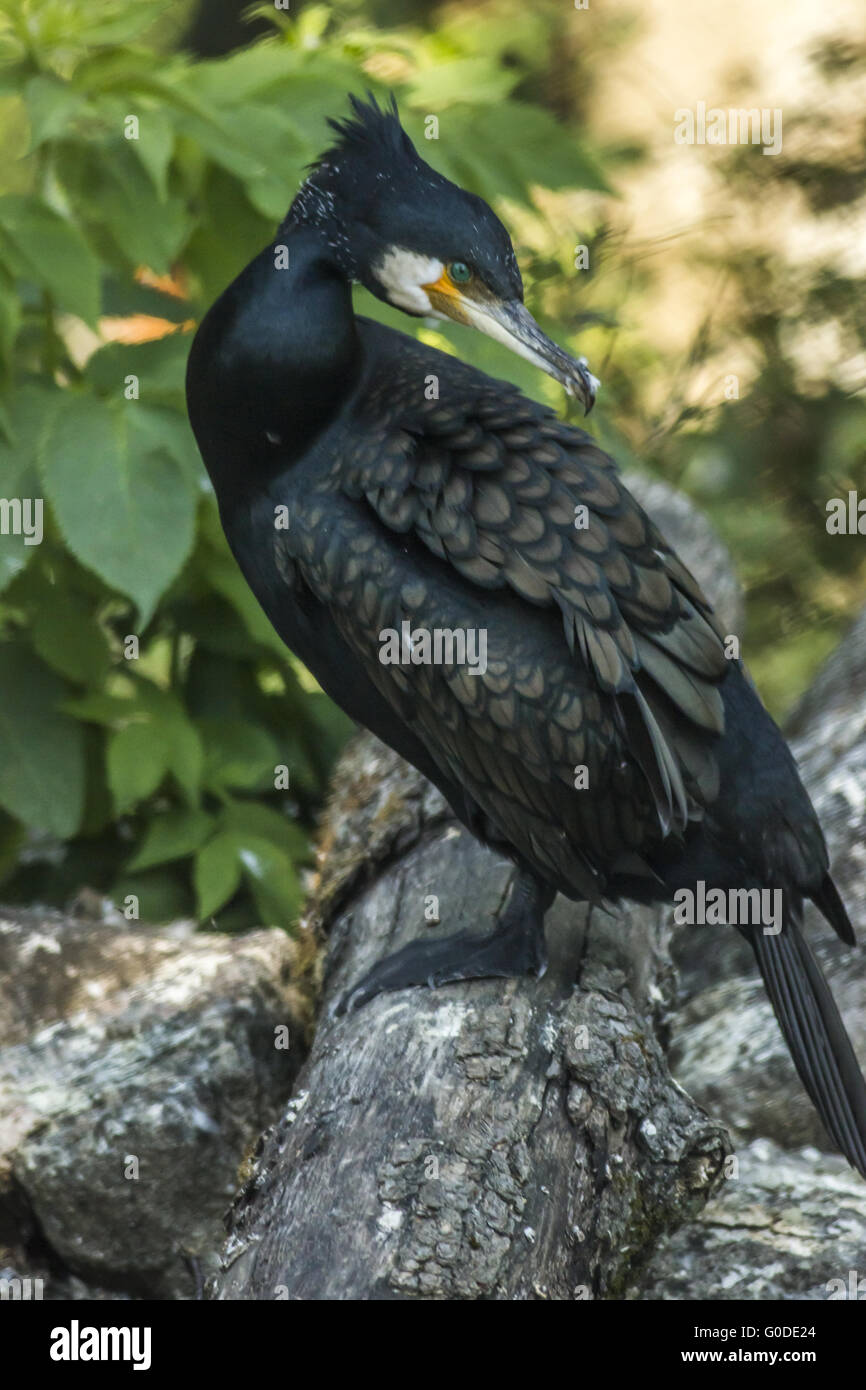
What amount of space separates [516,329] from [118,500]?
3.07 ft

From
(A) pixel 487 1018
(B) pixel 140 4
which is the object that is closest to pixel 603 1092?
(A) pixel 487 1018

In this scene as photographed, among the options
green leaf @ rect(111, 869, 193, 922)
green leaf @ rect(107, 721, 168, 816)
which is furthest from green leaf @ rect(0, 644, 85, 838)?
green leaf @ rect(111, 869, 193, 922)

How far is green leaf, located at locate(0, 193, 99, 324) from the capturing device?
8.96 ft

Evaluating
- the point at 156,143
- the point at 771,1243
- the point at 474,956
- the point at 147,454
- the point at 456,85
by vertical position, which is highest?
the point at 456,85

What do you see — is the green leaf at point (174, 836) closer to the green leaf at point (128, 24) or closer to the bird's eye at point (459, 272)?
the bird's eye at point (459, 272)

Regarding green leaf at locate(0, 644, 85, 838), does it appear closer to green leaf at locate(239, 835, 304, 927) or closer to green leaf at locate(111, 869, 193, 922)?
green leaf at locate(111, 869, 193, 922)

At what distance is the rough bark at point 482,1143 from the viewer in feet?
5.82

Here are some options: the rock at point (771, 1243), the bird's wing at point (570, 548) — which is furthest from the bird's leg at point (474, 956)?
the rock at point (771, 1243)

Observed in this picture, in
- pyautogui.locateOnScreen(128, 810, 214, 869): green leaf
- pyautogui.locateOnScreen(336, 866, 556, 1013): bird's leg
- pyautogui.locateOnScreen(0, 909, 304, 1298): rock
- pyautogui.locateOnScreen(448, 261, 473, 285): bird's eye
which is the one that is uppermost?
pyautogui.locateOnScreen(448, 261, 473, 285): bird's eye

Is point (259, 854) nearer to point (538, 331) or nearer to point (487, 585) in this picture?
point (487, 585)

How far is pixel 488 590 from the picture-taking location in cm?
210

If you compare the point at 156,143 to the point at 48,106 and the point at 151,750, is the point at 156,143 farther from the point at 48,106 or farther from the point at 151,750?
the point at 151,750

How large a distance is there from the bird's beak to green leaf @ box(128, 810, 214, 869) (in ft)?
4.47

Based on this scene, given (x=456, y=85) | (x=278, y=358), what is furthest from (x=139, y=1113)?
(x=456, y=85)
